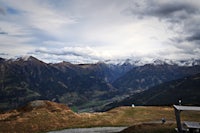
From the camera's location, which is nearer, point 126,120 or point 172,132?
point 172,132

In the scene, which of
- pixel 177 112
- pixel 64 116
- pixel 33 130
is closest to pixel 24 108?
pixel 64 116

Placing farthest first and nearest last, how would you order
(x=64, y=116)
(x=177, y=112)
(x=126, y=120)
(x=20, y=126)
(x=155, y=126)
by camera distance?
(x=64, y=116) → (x=126, y=120) → (x=20, y=126) → (x=155, y=126) → (x=177, y=112)

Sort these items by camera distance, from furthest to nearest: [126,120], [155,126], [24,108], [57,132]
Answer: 1. [24,108]
2. [126,120]
3. [57,132]
4. [155,126]

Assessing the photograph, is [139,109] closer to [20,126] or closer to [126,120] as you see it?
[126,120]

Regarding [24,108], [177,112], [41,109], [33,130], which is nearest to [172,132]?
[177,112]

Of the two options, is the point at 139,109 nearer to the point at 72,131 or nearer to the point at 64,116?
the point at 64,116

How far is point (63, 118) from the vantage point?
82.1 m

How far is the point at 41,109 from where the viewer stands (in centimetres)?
8894

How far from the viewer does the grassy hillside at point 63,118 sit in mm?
73806

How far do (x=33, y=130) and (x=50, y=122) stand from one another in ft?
25.7

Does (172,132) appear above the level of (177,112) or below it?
below

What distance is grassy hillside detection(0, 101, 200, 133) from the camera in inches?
2906

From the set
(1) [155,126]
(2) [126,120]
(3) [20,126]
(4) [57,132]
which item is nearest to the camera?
(1) [155,126]

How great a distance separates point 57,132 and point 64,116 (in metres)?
18.1
